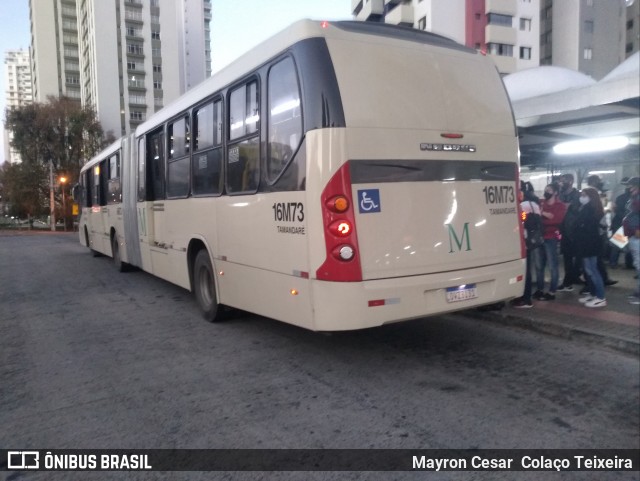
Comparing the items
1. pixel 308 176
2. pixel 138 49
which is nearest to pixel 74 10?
pixel 138 49

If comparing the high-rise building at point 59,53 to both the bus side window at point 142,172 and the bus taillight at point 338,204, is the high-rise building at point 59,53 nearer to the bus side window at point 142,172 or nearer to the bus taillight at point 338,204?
the bus side window at point 142,172

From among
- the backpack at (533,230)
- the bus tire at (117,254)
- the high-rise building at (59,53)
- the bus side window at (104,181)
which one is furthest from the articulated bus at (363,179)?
the high-rise building at (59,53)

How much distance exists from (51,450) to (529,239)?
619 cm

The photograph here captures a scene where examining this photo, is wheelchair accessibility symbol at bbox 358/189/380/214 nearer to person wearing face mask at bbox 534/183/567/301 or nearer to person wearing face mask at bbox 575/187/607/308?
person wearing face mask at bbox 575/187/607/308

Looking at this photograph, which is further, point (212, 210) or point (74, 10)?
point (74, 10)

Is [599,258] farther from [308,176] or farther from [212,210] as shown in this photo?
[212,210]

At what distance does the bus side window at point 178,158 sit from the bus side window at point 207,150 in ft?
1.09

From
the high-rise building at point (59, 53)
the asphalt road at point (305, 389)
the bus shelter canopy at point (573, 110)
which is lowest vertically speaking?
the asphalt road at point (305, 389)

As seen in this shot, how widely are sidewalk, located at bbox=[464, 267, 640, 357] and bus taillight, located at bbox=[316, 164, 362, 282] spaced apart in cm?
292

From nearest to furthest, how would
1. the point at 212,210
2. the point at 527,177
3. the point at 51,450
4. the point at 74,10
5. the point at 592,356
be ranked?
the point at 51,450 → the point at 592,356 → the point at 212,210 → the point at 527,177 → the point at 74,10

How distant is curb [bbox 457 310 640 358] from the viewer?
5.21 meters

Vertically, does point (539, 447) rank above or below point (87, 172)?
below

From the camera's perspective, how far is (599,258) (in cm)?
724

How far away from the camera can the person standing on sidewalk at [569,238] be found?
287 inches
